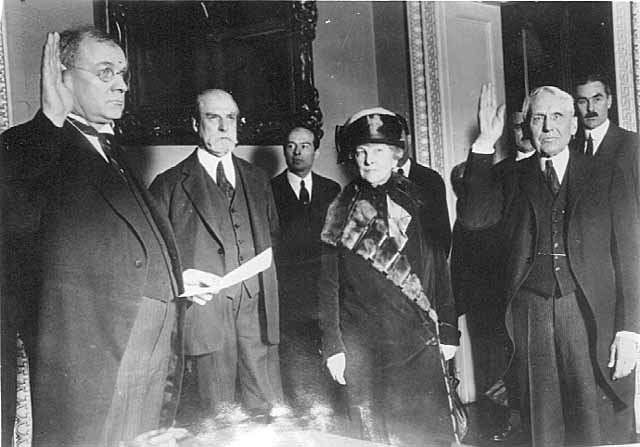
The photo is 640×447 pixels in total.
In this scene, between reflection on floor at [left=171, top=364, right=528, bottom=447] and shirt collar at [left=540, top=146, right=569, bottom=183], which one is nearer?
reflection on floor at [left=171, top=364, right=528, bottom=447]

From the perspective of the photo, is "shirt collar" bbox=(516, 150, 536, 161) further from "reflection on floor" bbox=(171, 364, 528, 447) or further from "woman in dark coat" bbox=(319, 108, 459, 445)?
"reflection on floor" bbox=(171, 364, 528, 447)

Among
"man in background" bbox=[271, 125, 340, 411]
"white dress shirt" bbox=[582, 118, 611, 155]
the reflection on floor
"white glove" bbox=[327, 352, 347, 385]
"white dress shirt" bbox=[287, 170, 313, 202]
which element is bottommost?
the reflection on floor

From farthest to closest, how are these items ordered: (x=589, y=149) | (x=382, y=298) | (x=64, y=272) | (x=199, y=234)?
(x=589, y=149) → (x=382, y=298) → (x=199, y=234) → (x=64, y=272)

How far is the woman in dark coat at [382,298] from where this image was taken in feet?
7.62

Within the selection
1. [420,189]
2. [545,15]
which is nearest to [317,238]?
[420,189]

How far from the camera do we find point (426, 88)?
2381 mm

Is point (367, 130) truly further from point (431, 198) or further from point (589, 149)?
point (589, 149)

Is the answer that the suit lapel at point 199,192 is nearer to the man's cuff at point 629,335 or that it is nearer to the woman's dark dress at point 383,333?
the woman's dark dress at point 383,333

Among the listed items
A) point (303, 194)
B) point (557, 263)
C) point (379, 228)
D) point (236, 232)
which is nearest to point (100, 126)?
point (236, 232)

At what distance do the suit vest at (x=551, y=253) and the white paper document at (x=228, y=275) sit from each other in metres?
0.76

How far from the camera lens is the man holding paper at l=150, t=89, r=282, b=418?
2.21 metres

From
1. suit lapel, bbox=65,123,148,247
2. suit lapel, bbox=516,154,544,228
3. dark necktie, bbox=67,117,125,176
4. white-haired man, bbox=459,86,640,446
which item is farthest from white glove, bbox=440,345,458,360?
dark necktie, bbox=67,117,125,176

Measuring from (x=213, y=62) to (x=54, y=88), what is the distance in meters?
0.42

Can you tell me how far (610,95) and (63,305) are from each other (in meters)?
1.66
